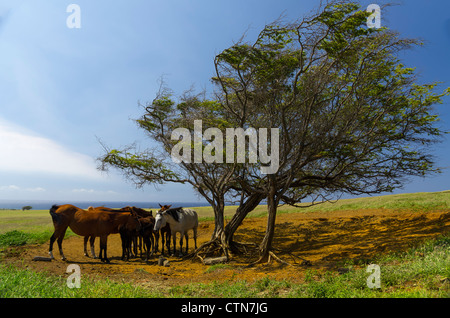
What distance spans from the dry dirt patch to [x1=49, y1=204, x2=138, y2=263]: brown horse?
1139 mm

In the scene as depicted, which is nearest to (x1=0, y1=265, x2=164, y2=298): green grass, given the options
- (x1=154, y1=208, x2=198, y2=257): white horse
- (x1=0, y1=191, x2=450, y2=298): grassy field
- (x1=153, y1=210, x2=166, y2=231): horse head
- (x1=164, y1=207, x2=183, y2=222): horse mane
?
(x1=0, y1=191, x2=450, y2=298): grassy field

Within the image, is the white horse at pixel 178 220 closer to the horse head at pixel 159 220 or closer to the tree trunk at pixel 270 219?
the horse head at pixel 159 220

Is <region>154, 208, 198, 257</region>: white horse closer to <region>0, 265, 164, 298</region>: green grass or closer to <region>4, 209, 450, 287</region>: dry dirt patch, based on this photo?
<region>4, 209, 450, 287</region>: dry dirt patch

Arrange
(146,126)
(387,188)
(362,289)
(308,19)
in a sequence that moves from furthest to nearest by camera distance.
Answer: (146,126), (387,188), (308,19), (362,289)

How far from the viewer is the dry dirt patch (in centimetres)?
965

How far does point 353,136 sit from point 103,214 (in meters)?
12.5

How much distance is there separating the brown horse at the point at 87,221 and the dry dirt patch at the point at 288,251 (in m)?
1.14

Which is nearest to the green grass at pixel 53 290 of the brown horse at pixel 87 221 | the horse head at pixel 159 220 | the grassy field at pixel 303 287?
the grassy field at pixel 303 287

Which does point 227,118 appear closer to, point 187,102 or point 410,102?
point 187,102
